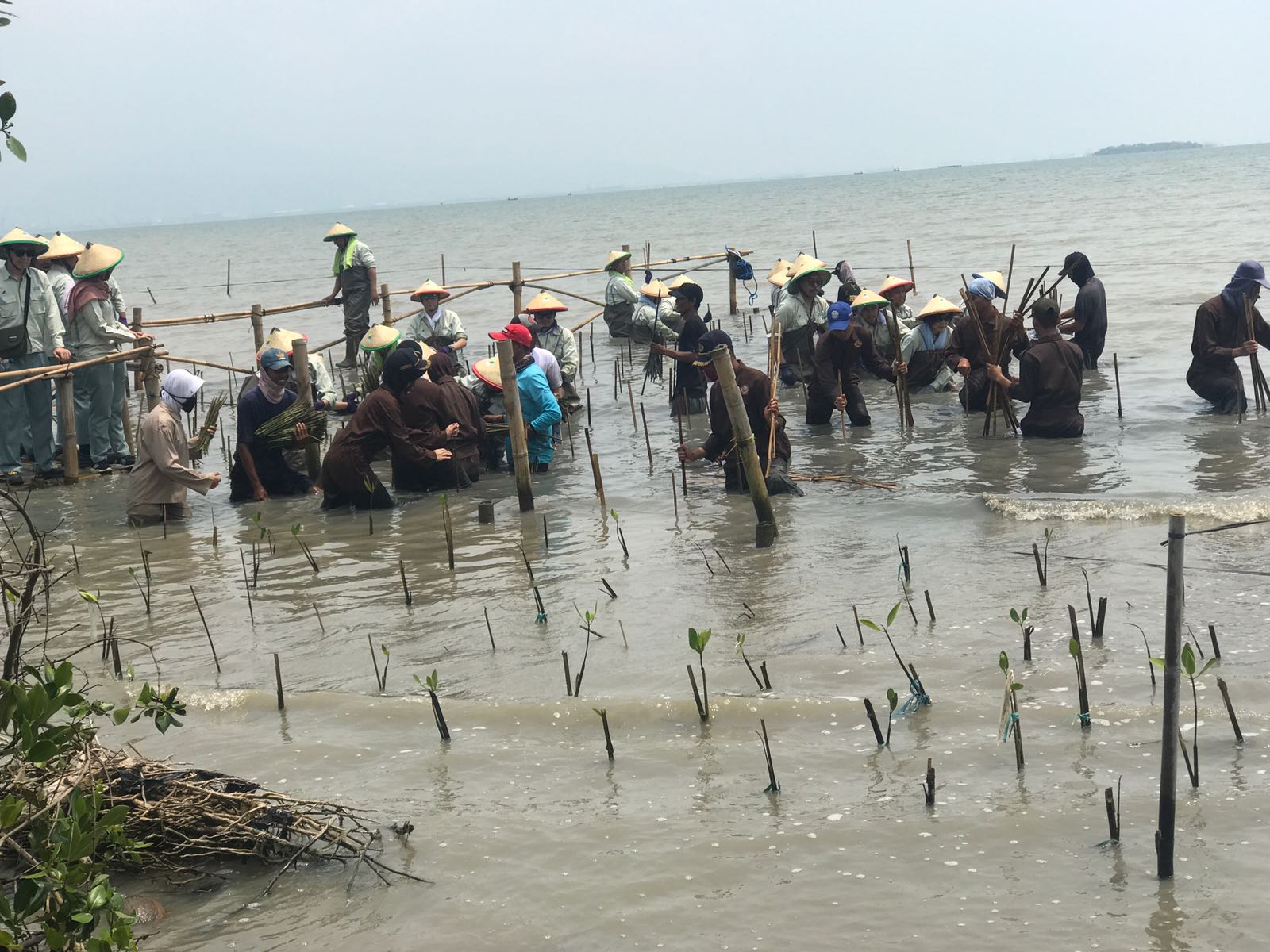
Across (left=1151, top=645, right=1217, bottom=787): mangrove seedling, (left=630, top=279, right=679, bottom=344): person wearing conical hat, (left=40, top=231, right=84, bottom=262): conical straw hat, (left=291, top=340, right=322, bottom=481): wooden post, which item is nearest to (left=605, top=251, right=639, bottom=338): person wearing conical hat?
(left=630, top=279, right=679, bottom=344): person wearing conical hat

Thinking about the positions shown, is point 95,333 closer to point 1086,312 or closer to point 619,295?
point 619,295

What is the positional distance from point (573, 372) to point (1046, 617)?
25.6 ft

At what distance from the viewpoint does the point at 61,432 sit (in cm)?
1147

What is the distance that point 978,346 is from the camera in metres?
12.4

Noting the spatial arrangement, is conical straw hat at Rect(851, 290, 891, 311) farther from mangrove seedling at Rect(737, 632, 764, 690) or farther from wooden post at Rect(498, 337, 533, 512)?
mangrove seedling at Rect(737, 632, 764, 690)

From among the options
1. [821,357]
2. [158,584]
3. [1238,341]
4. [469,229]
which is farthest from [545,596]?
[469,229]

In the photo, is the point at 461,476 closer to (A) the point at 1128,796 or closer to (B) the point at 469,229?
(A) the point at 1128,796

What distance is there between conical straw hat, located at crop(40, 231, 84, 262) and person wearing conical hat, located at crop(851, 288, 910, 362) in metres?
7.37

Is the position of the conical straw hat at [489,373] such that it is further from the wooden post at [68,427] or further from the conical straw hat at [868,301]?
the conical straw hat at [868,301]

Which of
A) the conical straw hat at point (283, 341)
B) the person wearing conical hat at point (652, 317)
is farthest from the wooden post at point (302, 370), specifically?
the person wearing conical hat at point (652, 317)

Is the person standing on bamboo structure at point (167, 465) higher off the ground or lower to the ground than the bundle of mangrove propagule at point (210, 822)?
higher

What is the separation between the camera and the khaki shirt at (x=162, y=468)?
9.74 metres

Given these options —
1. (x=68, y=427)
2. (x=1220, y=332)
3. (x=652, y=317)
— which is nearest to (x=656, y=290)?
(x=652, y=317)

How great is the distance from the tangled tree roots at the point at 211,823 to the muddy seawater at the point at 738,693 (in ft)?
0.34
